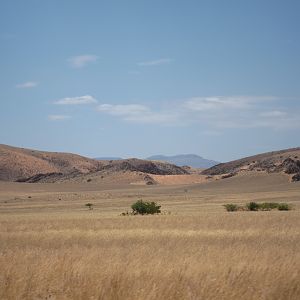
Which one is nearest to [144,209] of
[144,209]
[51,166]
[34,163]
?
[144,209]

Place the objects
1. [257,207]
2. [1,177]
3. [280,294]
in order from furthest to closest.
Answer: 1. [1,177]
2. [257,207]
3. [280,294]

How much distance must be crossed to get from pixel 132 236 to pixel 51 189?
90.3 metres

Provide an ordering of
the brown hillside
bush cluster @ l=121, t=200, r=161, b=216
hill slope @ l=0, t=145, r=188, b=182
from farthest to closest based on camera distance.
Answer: the brown hillside
hill slope @ l=0, t=145, r=188, b=182
bush cluster @ l=121, t=200, r=161, b=216

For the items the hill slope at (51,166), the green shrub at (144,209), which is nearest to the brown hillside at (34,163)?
the hill slope at (51,166)

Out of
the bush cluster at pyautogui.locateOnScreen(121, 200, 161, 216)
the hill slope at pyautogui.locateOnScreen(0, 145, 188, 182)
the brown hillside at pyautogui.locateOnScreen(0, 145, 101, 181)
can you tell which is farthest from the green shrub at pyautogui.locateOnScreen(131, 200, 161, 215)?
the brown hillside at pyautogui.locateOnScreen(0, 145, 101, 181)

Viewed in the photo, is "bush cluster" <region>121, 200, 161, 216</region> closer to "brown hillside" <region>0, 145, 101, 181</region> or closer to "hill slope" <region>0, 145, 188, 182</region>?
"hill slope" <region>0, 145, 188, 182</region>

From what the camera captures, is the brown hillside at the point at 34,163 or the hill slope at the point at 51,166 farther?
the brown hillside at the point at 34,163

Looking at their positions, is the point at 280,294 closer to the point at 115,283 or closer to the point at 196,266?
the point at 196,266

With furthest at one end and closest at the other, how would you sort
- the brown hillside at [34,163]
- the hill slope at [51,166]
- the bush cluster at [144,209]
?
the brown hillside at [34,163] → the hill slope at [51,166] → the bush cluster at [144,209]

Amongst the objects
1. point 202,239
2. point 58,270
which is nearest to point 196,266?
point 58,270

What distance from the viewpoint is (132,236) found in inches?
877

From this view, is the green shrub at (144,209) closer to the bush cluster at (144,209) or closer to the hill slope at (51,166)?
the bush cluster at (144,209)

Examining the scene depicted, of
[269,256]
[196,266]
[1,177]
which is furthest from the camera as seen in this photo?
[1,177]

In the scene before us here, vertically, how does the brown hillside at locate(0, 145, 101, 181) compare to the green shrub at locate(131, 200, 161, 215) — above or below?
above
